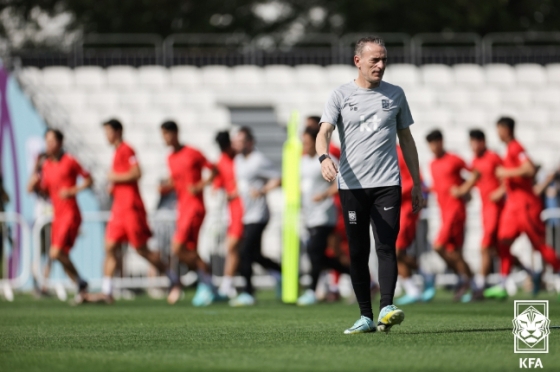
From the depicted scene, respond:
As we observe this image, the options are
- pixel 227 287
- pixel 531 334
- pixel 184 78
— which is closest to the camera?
pixel 531 334

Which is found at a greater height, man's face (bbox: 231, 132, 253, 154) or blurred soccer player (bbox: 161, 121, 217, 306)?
man's face (bbox: 231, 132, 253, 154)

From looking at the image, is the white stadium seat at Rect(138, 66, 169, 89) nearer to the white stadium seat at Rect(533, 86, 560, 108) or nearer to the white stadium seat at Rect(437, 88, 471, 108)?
the white stadium seat at Rect(437, 88, 471, 108)

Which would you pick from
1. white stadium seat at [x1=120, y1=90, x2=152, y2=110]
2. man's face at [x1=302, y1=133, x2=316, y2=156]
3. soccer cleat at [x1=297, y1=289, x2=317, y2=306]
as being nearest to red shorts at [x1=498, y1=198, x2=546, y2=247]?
soccer cleat at [x1=297, y1=289, x2=317, y2=306]

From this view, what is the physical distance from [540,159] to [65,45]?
14.9 metres

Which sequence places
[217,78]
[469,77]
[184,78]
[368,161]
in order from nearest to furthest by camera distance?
[368,161] → [184,78] → [469,77] → [217,78]

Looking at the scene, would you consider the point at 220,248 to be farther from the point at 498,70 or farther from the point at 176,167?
the point at 498,70

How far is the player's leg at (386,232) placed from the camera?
823 centimetres

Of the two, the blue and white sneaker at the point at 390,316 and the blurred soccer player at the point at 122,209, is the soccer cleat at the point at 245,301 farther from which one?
the blue and white sneaker at the point at 390,316

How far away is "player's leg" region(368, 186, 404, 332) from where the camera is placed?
27.0 ft

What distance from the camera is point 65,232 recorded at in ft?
48.1

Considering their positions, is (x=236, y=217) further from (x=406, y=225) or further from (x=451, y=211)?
(x=451, y=211)

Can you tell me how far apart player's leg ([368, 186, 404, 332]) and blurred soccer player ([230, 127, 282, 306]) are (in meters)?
6.47

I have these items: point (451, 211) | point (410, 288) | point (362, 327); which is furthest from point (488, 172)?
point (362, 327)

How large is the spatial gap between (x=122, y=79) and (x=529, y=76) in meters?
9.19
